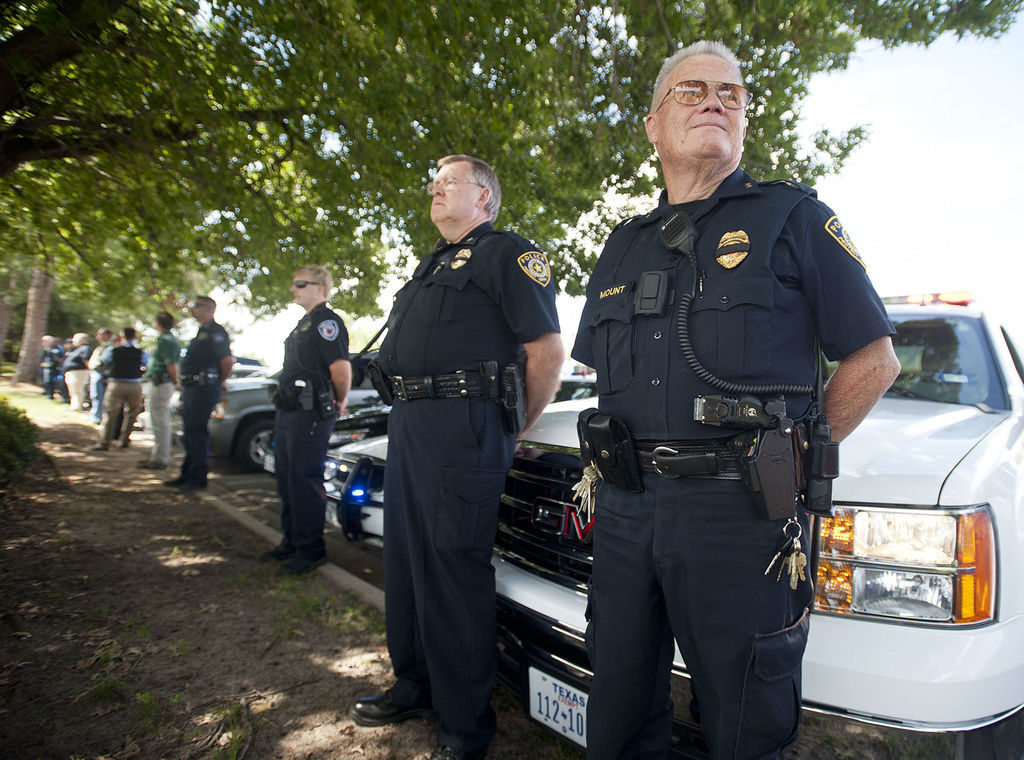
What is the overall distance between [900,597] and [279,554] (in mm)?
3782

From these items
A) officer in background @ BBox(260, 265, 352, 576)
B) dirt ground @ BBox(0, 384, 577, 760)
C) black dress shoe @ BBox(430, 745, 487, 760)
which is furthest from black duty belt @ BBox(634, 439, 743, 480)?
officer in background @ BBox(260, 265, 352, 576)

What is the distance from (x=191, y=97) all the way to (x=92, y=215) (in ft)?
9.24

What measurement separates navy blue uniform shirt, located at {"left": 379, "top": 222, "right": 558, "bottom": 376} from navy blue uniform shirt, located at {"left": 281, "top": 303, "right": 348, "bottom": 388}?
1694 millimetres

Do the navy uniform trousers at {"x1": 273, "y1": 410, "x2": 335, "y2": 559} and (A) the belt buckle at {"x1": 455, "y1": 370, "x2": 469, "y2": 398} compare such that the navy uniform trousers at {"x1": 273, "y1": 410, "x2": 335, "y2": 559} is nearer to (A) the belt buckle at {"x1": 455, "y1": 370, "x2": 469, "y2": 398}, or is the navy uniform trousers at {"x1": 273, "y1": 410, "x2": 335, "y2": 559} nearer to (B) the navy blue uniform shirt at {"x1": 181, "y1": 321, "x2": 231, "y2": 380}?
(A) the belt buckle at {"x1": 455, "y1": 370, "x2": 469, "y2": 398}

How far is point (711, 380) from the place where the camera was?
4.50 feet

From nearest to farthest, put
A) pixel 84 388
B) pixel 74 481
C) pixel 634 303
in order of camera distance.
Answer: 1. pixel 634 303
2. pixel 74 481
3. pixel 84 388

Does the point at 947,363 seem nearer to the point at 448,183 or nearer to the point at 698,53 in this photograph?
the point at 698,53

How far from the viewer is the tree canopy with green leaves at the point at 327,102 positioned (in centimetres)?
427

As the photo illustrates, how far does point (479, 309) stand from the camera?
230 centimetres

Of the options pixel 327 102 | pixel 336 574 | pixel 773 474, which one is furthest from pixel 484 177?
pixel 327 102

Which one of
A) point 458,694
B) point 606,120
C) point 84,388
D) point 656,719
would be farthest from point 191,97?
point 84,388

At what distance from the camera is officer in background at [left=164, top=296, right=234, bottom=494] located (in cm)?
623

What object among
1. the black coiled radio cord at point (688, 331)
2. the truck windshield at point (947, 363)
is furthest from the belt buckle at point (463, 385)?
the truck windshield at point (947, 363)

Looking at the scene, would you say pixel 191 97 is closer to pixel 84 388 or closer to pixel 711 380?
pixel 711 380
